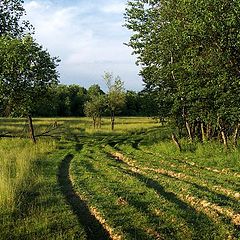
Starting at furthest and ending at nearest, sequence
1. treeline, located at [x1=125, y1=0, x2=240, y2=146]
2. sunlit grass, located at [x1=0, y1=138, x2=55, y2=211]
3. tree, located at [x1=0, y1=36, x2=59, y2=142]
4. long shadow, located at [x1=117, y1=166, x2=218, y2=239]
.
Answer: tree, located at [x1=0, y1=36, x2=59, y2=142] < treeline, located at [x1=125, y1=0, x2=240, y2=146] < sunlit grass, located at [x1=0, y1=138, x2=55, y2=211] < long shadow, located at [x1=117, y1=166, x2=218, y2=239]

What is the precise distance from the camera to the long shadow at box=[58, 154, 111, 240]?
8.84 m

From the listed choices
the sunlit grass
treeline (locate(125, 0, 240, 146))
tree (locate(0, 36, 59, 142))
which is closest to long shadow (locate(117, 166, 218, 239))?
the sunlit grass

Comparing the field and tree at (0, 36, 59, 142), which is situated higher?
tree at (0, 36, 59, 142)

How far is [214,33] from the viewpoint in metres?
18.2

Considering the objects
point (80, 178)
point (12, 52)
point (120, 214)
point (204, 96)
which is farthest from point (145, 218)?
point (12, 52)

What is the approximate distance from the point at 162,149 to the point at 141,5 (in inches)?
420

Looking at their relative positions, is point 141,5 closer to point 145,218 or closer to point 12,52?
point 12,52

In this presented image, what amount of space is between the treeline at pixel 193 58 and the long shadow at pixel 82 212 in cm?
932

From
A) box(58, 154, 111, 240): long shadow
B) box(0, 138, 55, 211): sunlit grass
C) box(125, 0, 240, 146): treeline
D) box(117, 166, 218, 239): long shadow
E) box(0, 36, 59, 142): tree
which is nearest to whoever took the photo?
box(58, 154, 111, 240): long shadow

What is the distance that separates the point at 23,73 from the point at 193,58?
1435 cm

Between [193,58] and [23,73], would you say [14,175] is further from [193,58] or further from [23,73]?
[23,73]

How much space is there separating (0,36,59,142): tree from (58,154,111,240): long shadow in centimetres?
1394

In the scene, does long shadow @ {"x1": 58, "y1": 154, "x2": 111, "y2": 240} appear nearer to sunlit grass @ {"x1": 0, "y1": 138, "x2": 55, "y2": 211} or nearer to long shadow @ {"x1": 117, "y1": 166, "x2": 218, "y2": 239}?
sunlit grass @ {"x1": 0, "y1": 138, "x2": 55, "y2": 211}

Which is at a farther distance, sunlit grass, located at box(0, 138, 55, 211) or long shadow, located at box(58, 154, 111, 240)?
sunlit grass, located at box(0, 138, 55, 211)
